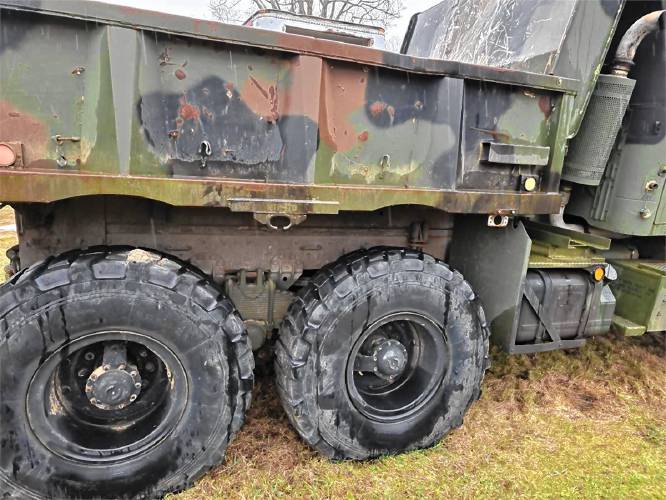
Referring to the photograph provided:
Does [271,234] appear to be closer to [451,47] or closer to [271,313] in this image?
[271,313]

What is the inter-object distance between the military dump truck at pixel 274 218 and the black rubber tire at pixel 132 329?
0.4 inches

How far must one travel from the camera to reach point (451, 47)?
4219 millimetres

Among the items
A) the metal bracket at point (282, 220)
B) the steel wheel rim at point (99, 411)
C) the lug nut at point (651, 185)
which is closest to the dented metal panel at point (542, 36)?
the lug nut at point (651, 185)

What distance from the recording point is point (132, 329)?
2344 millimetres

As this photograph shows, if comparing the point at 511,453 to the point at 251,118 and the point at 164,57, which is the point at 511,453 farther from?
the point at 164,57

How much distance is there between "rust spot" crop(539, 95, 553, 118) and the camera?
9.73 feet

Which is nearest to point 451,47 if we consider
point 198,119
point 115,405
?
point 198,119

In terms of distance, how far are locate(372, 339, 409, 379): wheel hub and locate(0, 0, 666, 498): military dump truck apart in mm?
18

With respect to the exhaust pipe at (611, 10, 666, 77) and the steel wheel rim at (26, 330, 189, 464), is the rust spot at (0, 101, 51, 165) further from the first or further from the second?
the exhaust pipe at (611, 10, 666, 77)

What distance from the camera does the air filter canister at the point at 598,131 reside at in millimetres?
3270

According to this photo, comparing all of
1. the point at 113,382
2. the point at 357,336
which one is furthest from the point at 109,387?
the point at 357,336

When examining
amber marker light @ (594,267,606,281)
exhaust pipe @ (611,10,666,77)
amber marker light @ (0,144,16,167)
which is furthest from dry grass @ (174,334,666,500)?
exhaust pipe @ (611,10,666,77)

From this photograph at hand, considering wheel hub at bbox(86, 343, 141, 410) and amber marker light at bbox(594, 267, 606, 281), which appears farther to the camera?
amber marker light at bbox(594, 267, 606, 281)

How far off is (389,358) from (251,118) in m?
1.65
